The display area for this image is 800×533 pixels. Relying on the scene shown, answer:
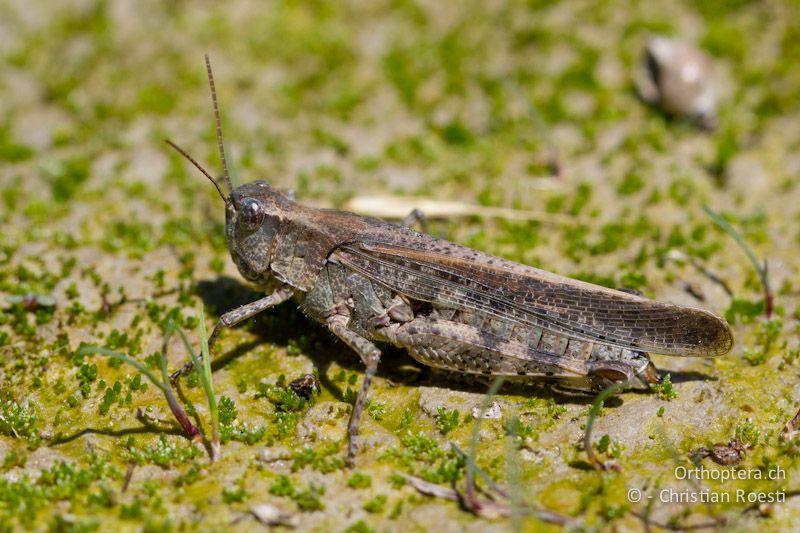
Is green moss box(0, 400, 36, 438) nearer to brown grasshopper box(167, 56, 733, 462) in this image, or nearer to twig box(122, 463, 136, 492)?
twig box(122, 463, 136, 492)

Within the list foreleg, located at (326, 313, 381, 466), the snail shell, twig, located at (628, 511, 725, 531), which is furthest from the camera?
the snail shell

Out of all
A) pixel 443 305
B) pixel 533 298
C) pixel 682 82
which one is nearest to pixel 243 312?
pixel 443 305

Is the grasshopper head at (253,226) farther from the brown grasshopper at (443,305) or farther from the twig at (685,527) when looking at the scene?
the twig at (685,527)

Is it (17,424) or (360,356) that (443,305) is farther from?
(17,424)

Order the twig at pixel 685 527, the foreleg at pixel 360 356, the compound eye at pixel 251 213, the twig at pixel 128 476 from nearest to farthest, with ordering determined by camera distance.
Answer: the twig at pixel 685 527 < the twig at pixel 128 476 < the foreleg at pixel 360 356 < the compound eye at pixel 251 213

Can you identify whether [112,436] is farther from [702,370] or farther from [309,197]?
[702,370]

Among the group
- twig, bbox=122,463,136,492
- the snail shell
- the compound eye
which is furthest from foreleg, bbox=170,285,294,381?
the snail shell

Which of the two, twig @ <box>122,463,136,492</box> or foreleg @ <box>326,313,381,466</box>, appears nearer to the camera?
twig @ <box>122,463,136,492</box>

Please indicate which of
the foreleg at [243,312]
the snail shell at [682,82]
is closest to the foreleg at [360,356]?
the foreleg at [243,312]
